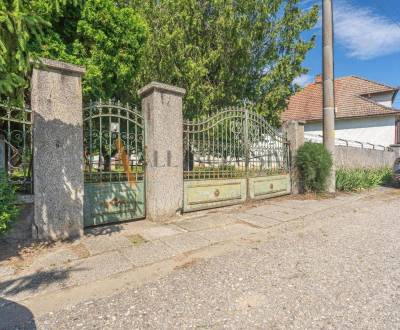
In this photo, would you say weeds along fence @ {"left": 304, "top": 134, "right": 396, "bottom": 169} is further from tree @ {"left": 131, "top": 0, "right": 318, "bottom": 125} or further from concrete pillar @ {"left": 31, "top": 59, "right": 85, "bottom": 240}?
concrete pillar @ {"left": 31, "top": 59, "right": 85, "bottom": 240}

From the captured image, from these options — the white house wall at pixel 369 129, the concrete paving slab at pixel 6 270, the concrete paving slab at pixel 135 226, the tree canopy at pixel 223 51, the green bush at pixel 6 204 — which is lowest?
the concrete paving slab at pixel 6 270

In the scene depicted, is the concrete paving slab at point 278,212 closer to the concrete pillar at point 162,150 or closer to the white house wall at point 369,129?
the concrete pillar at point 162,150

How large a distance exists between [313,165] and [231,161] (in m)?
2.88

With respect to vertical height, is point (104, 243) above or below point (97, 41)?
below

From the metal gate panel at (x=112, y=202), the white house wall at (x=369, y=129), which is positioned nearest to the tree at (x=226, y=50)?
the metal gate panel at (x=112, y=202)

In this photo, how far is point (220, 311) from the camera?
7.93 feet

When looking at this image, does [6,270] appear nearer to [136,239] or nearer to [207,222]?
[136,239]

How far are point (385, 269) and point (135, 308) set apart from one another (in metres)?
2.88

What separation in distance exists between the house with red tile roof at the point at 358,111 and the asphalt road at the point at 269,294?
18.8 m

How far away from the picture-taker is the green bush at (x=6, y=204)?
337cm

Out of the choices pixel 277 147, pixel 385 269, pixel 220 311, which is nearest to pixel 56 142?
pixel 220 311

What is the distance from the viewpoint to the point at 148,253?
378 centimetres

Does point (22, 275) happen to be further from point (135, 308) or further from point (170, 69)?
point (170, 69)

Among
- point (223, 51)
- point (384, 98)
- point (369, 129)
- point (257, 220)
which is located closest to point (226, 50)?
point (223, 51)
